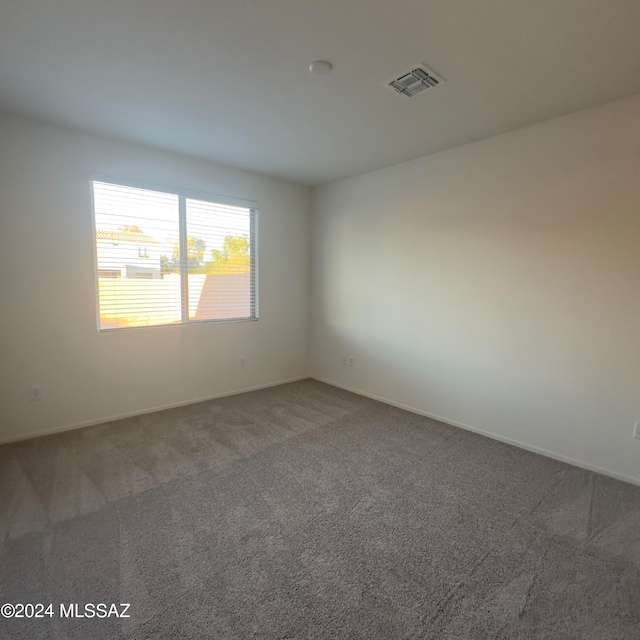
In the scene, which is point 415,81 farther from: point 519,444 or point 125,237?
point 519,444

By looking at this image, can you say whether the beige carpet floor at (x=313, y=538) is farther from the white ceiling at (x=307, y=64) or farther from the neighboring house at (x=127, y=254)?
the white ceiling at (x=307, y=64)

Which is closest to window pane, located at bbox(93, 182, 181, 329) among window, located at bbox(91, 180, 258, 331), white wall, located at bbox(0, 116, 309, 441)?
window, located at bbox(91, 180, 258, 331)

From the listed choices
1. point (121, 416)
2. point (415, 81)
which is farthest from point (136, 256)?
point (415, 81)

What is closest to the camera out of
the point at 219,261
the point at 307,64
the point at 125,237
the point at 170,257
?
the point at 307,64

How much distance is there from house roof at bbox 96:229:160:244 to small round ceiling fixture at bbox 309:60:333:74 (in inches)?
89.9

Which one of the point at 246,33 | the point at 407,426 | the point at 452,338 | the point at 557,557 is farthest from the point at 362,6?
the point at 407,426

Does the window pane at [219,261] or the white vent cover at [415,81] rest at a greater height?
the white vent cover at [415,81]

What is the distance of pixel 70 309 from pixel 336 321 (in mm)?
2888

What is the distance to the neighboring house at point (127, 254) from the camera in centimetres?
316

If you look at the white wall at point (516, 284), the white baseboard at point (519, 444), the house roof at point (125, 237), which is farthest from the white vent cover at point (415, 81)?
the white baseboard at point (519, 444)

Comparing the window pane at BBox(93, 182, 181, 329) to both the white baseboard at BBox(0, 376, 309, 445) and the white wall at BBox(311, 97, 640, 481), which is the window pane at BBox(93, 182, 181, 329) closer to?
the white baseboard at BBox(0, 376, 309, 445)

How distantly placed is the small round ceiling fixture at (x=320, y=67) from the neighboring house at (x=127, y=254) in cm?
229

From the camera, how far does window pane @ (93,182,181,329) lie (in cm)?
318

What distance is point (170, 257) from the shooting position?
358cm
